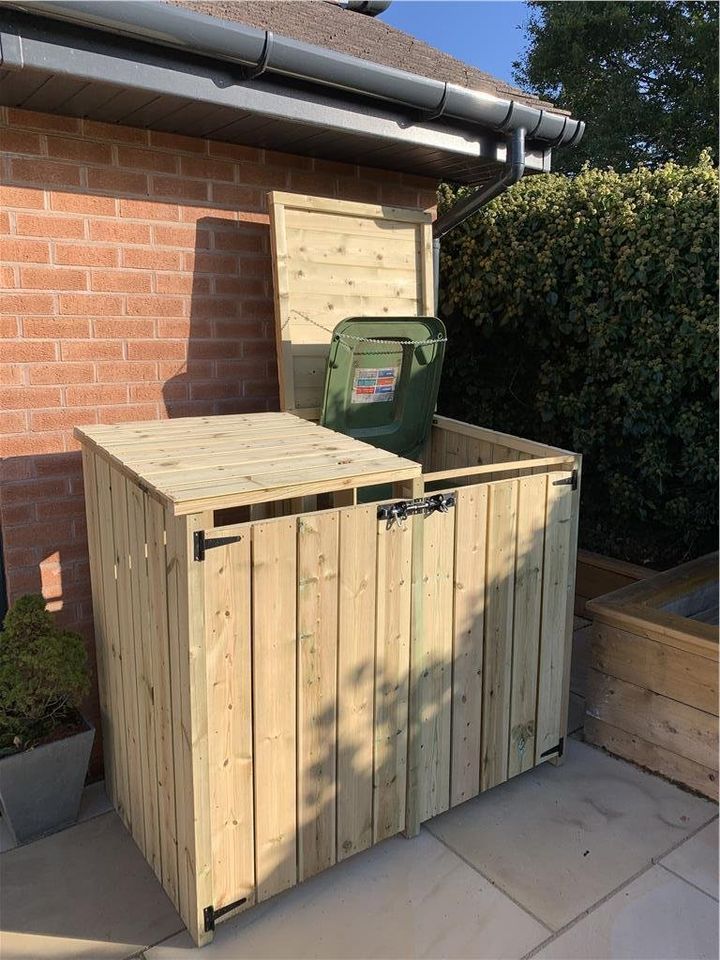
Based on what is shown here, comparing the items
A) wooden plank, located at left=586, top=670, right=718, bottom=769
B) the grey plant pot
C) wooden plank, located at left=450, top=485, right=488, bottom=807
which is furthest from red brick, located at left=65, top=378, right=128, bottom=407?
wooden plank, located at left=586, top=670, right=718, bottom=769

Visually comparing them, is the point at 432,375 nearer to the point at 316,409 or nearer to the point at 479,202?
the point at 316,409

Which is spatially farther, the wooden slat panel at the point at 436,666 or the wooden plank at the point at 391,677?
the wooden slat panel at the point at 436,666

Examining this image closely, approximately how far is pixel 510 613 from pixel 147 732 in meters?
1.50

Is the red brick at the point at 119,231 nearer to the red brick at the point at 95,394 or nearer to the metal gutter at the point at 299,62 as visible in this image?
the red brick at the point at 95,394

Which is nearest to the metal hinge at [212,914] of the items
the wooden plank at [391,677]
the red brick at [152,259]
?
the wooden plank at [391,677]

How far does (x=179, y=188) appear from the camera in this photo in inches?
131

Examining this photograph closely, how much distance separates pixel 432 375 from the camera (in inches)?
147

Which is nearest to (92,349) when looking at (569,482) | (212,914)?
(569,482)

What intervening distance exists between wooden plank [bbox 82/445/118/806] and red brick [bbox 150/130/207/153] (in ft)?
4.60

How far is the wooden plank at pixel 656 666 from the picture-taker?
3.17 metres

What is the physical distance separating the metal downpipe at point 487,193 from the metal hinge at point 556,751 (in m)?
2.46

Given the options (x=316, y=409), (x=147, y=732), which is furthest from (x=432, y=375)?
(x=147, y=732)

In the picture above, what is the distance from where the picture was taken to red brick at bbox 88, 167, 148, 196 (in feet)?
10.2

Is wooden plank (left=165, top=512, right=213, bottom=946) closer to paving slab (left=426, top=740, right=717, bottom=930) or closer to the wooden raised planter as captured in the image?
paving slab (left=426, top=740, right=717, bottom=930)
